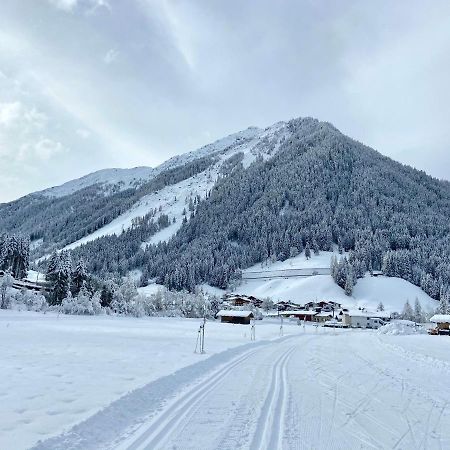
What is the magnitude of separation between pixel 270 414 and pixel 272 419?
1.44ft

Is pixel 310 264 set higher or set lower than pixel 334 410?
higher

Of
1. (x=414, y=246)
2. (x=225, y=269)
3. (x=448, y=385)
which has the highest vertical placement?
(x=414, y=246)

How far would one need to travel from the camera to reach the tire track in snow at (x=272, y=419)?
719 centimetres

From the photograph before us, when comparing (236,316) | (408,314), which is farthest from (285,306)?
(236,316)

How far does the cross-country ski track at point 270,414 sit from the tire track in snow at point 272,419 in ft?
0.06

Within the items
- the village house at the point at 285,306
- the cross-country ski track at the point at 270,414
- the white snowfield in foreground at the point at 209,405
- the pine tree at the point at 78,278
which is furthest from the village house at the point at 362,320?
the cross-country ski track at the point at 270,414

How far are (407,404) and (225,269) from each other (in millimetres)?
168892

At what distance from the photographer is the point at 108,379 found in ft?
41.7

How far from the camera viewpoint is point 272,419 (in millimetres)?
8797

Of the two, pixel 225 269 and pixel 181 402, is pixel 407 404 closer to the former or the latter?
pixel 181 402

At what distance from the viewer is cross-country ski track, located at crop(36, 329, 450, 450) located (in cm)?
730

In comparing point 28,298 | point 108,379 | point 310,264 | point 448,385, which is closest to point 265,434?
point 108,379

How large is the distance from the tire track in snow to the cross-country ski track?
0.06 feet

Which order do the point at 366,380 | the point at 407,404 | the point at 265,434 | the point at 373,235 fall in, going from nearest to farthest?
1. the point at 265,434
2. the point at 407,404
3. the point at 366,380
4. the point at 373,235
